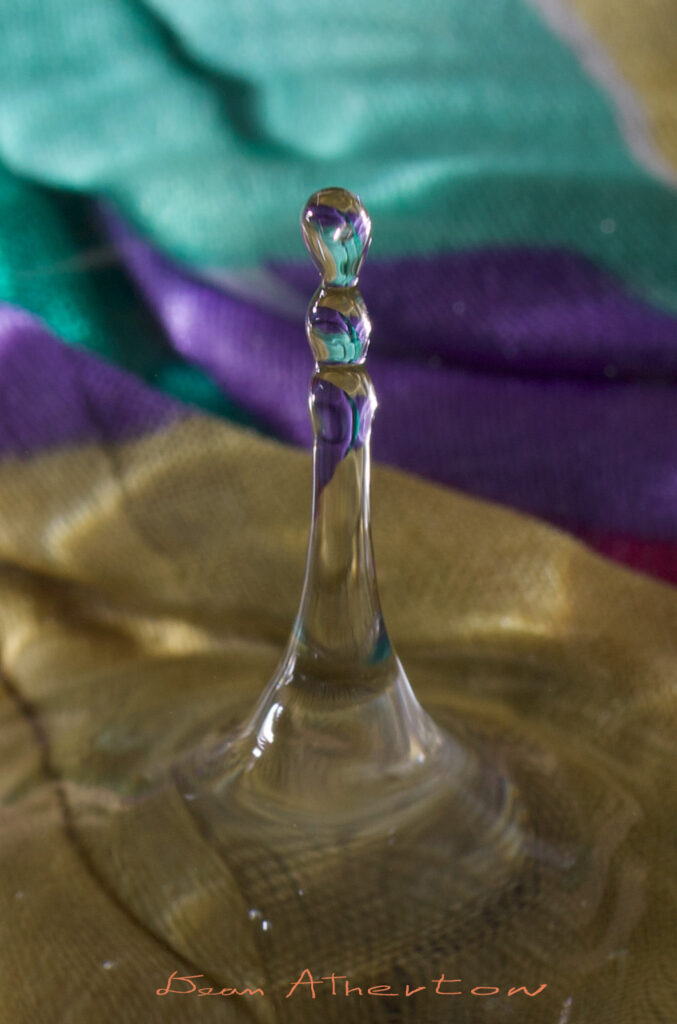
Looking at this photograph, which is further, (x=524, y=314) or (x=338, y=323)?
(x=524, y=314)

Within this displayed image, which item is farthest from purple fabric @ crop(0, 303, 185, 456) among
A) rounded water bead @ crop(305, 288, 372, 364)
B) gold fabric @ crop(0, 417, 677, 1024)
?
rounded water bead @ crop(305, 288, 372, 364)

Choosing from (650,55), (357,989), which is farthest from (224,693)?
(650,55)

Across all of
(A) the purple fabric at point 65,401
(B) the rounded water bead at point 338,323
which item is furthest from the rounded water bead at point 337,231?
(A) the purple fabric at point 65,401

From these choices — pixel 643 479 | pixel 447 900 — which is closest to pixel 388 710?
pixel 447 900

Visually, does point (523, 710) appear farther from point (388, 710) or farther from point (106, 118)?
point (106, 118)

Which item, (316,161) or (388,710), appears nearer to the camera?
(388,710)

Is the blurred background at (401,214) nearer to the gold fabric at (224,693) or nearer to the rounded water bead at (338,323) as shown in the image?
the gold fabric at (224,693)

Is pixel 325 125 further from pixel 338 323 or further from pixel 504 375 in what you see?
pixel 338 323

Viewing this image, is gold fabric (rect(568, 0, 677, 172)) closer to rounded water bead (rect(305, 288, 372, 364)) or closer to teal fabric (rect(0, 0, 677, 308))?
teal fabric (rect(0, 0, 677, 308))
